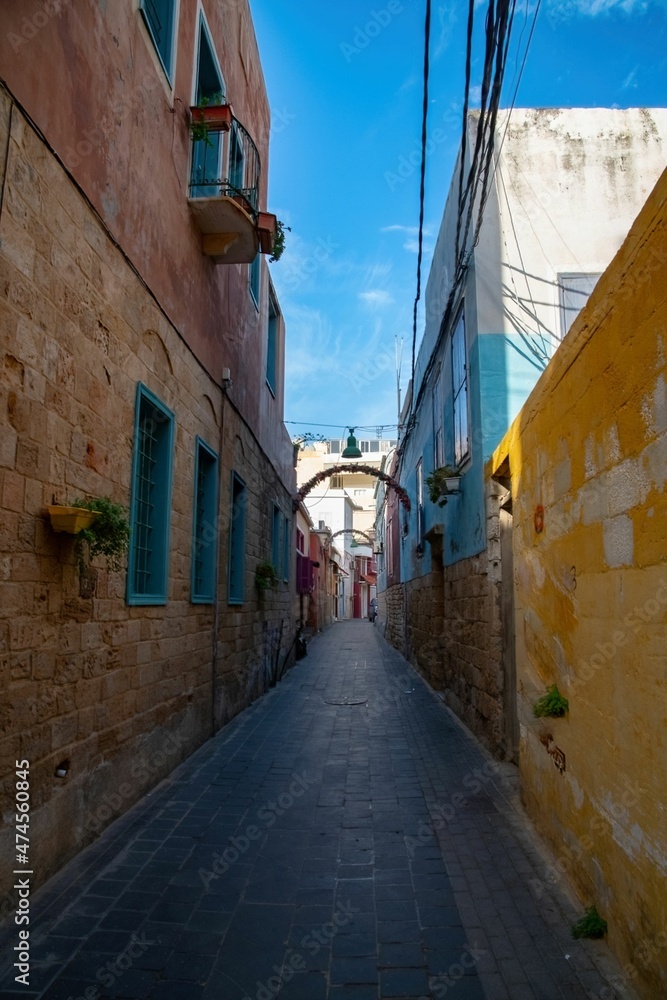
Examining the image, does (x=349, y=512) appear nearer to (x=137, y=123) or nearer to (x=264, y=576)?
(x=264, y=576)

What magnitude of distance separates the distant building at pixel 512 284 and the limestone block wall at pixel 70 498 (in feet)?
10.5

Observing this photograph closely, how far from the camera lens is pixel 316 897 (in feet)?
11.4

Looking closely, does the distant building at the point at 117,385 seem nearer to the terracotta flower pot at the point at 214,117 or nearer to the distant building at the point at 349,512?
the terracotta flower pot at the point at 214,117

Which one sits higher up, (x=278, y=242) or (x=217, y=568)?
(x=278, y=242)

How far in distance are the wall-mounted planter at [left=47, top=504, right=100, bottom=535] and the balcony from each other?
410cm

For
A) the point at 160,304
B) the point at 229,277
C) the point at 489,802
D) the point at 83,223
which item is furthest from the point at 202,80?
the point at 489,802

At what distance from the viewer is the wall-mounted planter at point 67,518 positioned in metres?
3.56

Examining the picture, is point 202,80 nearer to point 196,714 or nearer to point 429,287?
point 429,287

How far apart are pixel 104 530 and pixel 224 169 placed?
18.3ft

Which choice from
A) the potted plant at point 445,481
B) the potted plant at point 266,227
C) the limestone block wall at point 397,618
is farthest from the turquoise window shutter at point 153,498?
the limestone block wall at point 397,618

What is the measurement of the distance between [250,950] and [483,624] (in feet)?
15.3

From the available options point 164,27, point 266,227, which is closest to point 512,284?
point 266,227

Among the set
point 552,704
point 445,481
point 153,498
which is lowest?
point 552,704

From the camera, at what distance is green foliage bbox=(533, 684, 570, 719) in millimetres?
3674
